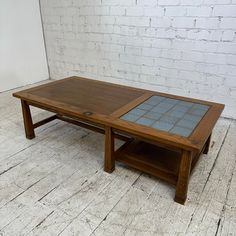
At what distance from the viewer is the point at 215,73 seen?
2725 mm

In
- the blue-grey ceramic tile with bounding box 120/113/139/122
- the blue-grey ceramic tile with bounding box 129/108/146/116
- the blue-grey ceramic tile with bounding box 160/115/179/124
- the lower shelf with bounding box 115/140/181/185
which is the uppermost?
the blue-grey ceramic tile with bounding box 120/113/139/122

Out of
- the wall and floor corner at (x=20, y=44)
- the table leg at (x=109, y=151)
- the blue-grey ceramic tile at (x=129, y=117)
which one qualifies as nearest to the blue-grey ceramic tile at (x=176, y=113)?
the blue-grey ceramic tile at (x=129, y=117)

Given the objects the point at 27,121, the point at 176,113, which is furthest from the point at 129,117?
the point at 27,121

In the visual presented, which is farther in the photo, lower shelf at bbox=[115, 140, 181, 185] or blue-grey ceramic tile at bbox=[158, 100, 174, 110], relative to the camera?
blue-grey ceramic tile at bbox=[158, 100, 174, 110]

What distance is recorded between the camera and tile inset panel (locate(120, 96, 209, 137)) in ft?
5.04

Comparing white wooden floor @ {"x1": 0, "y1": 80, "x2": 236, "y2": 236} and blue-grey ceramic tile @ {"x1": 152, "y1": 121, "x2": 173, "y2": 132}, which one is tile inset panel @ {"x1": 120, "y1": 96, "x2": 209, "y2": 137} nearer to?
blue-grey ceramic tile @ {"x1": 152, "y1": 121, "x2": 173, "y2": 132}

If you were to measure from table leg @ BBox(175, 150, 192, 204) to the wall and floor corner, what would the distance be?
316 centimetres

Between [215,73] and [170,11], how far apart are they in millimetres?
875

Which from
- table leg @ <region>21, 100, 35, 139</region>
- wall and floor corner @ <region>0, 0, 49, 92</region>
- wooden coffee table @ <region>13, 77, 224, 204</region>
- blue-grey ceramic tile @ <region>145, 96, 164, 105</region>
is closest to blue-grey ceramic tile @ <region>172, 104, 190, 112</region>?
wooden coffee table @ <region>13, 77, 224, 204</region>

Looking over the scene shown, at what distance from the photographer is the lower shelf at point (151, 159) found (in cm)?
166

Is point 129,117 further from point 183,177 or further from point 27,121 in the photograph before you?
point 27,121

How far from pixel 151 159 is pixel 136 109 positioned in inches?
15.5

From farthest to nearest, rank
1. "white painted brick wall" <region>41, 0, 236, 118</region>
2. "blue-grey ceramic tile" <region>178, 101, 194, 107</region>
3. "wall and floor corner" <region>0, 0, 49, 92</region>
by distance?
"wall and floor corner" <region>0, 0, 49, 92</region> < "white painted brick wall" <region>41, 0, 236, 118</region> < "blue-grey ceramic tile" <region>178, 101, 194, 107</region>

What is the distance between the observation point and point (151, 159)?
71.4 inches
